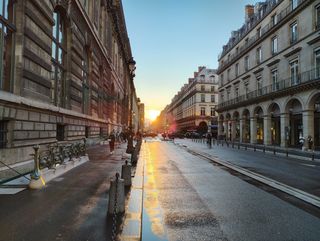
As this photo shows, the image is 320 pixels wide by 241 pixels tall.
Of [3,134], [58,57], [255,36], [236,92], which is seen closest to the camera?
[3,134]

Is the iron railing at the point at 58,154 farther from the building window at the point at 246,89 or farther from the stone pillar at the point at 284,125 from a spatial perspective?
the building window at the point at 246,89

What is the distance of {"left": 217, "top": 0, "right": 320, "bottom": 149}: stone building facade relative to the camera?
94.7ft

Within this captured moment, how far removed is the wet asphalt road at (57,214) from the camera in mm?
4820

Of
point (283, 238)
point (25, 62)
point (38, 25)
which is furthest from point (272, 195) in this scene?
point (38, 25)

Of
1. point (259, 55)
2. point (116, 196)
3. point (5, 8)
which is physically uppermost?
point (259, 55)

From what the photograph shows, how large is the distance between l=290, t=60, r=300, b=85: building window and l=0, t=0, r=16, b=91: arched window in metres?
27.8

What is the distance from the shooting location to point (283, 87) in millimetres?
33750

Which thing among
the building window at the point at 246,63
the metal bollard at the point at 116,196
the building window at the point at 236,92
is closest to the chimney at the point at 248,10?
the building window at the point at 246,63

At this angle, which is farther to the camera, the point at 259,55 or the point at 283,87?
the point at 259,55

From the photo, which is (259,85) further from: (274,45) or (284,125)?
(284,125)

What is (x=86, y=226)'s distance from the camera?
524 cm

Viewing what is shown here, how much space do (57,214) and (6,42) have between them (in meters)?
7.14

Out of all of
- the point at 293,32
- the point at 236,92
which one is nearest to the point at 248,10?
the point at 236,92

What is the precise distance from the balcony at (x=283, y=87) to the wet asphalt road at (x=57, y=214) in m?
25.4
